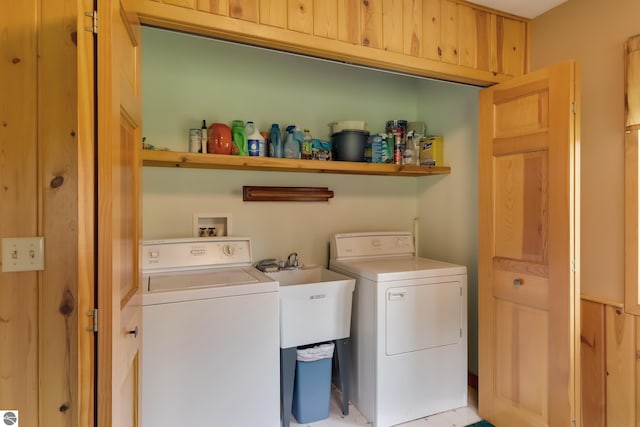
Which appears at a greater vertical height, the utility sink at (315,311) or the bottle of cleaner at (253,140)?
the bottle of cleaner at (253,140)

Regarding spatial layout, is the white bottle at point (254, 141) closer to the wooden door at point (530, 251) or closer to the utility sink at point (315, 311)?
the utility sink at point (315, 311)

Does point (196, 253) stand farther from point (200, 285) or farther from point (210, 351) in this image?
point (210, 351)

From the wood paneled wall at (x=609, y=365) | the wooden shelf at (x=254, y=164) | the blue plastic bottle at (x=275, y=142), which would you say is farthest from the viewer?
the blue plastic bottle at (x=275, y=142)

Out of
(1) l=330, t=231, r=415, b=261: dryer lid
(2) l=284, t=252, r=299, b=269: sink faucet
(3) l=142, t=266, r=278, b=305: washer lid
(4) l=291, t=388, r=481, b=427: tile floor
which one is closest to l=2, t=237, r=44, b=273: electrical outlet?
(3) l=142, t=266, r=278, b=305: washer lid

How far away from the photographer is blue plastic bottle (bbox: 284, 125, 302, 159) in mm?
2365

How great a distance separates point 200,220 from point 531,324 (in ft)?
6.91

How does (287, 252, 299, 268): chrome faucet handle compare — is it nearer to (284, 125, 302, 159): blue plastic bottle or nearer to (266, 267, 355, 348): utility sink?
(266, 267, 355, 348): utility sink

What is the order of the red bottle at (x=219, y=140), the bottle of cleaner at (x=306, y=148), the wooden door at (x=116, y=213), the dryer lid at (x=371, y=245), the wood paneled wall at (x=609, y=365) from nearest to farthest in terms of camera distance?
1. the wooden door at (x=116, y=213)
2. the wood paneled wall at (x=609, y=365)
3. the red bottle at (x=219, y=140)
4. the bottle of cleaner at (x=306, y=148)
5. the dryer lid at (x=371, y=245)

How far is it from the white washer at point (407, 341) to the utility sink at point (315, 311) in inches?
5.1

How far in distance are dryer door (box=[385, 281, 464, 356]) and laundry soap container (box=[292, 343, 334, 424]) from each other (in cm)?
41

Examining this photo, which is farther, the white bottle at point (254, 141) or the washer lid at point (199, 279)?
the white bottle at point (254, 141)

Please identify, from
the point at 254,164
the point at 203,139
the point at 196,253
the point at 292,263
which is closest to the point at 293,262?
the point at 292,263

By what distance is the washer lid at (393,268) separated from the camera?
209cm

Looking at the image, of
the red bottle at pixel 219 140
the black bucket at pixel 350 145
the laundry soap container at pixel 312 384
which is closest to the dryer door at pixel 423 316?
the laundry soap container at pixel 312 384
